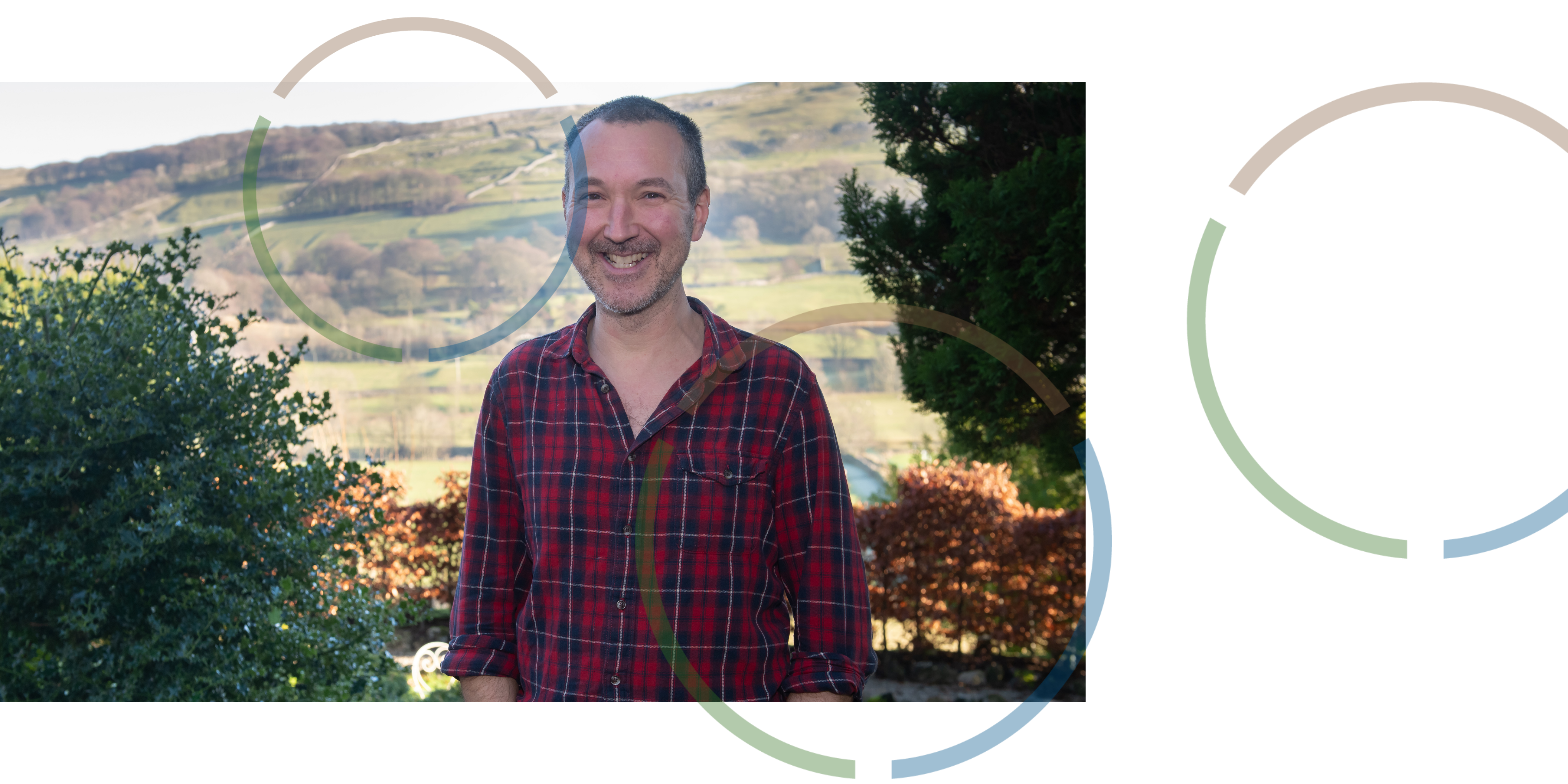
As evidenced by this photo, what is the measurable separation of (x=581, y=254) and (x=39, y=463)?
97.3 inches

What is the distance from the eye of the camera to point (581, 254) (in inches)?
82.7

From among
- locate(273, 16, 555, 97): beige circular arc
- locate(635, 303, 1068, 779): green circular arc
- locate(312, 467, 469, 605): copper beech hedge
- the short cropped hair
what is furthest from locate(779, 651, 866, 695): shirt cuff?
locate(312, 467, 469, 605): copper beech hedge

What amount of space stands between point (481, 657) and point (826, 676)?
717 millimetres

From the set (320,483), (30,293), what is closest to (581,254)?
(320,483)

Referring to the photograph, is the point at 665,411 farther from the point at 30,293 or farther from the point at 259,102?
the point at 259,102

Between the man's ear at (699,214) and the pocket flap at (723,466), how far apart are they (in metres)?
0.45

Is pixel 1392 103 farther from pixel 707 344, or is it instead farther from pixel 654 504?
pixel 654 504

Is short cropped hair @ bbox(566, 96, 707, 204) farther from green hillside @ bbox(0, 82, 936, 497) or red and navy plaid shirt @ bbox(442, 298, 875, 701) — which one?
green hillside @ bbox(0, 82, 936, 497)

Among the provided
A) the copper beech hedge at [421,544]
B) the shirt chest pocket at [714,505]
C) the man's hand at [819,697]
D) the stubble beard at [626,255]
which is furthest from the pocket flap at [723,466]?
the copper beech hedge at [421,544]

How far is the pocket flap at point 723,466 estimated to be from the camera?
203 cm

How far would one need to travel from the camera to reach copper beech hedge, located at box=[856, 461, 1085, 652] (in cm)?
566

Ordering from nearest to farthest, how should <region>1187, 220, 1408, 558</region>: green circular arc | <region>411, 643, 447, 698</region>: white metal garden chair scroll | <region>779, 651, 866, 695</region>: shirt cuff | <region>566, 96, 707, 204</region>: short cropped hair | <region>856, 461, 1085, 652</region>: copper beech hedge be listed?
<region>779, 651, 866, 695</region>: shirt cuff → <region>566, 96, 707, 204</region>: short cropped hair → <region>1187, 220, 1408, 558</region>: green circular arc → <region>411, 643, 447, 698</region>: white metal garden chair scroll → <region>856, 461, 1085, 652</region>: copper beech hedge

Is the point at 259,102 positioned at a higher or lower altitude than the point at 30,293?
higher

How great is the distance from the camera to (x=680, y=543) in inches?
79.7
